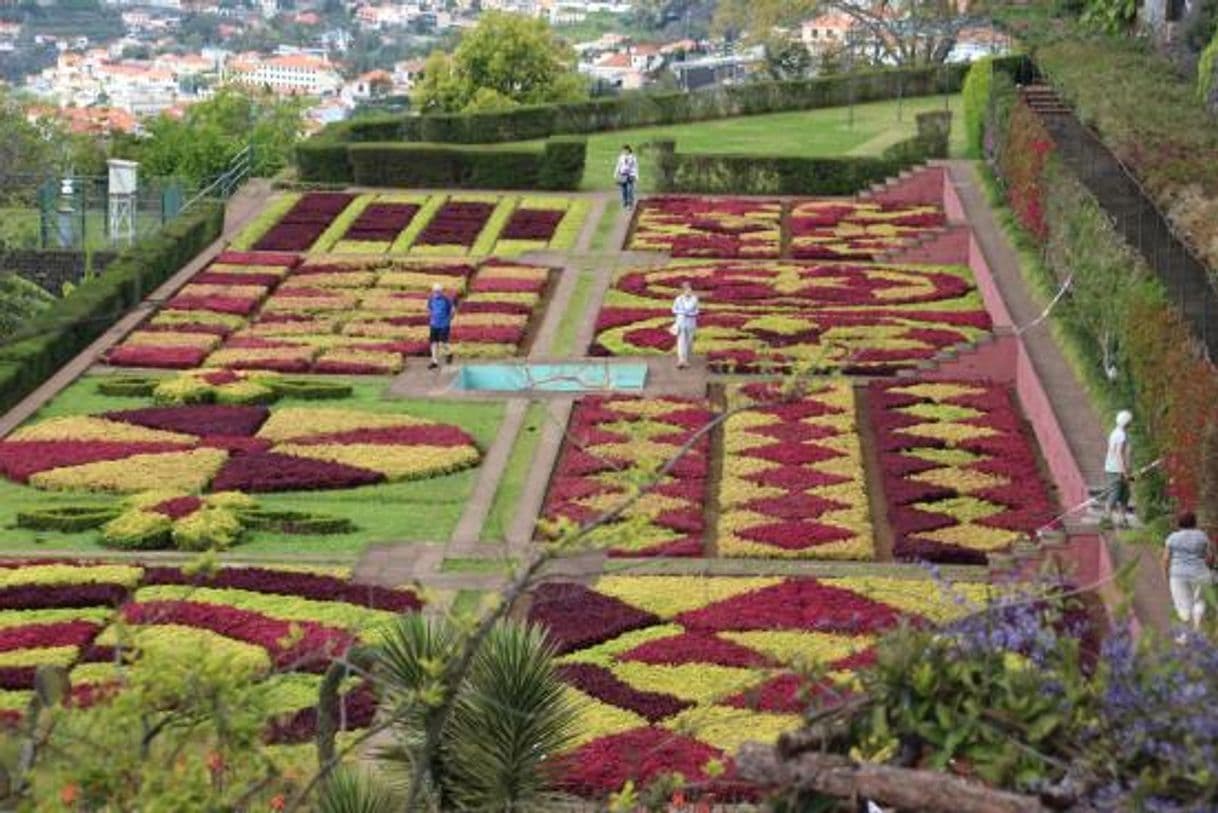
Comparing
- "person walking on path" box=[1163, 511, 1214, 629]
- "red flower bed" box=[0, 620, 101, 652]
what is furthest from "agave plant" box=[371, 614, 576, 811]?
"red flower bed" box=[0, 620, 101, 652]

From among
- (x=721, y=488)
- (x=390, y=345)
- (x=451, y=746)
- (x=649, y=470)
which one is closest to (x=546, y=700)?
(x=451, y=746)

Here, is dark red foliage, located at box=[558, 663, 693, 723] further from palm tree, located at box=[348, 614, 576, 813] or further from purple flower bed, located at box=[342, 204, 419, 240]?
purple flower bed, located at box=[342, 204, 419, 240]

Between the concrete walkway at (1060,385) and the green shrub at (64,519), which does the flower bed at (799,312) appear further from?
the green shrub at (64,519)

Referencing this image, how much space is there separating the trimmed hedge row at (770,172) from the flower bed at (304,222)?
22.9ft

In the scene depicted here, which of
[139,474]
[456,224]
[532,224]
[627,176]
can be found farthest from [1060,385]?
[627,176]

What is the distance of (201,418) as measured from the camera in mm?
37531

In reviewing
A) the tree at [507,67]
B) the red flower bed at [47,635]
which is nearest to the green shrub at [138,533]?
the red flower bed at [47,635]

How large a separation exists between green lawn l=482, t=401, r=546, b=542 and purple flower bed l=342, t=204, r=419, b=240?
1438 centimetres

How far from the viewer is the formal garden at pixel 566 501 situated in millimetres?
12727

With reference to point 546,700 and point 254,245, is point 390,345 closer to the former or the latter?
point 254,245

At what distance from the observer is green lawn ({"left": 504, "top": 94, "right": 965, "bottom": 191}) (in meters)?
61.3

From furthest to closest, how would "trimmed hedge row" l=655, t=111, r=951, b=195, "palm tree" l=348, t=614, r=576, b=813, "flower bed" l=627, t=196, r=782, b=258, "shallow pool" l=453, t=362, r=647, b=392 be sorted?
1. "trimmed hedge row" l=655, t=111, r=951, b=195
2. "flower bed" l=627, t=196, r=782, b=258
3. "shallow pool" l=453, t=362, r=647, b=392
4. "palm tree" l=348, t=614, r=576, b=813

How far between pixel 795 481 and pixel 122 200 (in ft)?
83.8

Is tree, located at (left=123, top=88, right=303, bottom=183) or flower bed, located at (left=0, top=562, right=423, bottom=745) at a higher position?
tree, located at (left=123, top=88, right=303, bottom=183)
